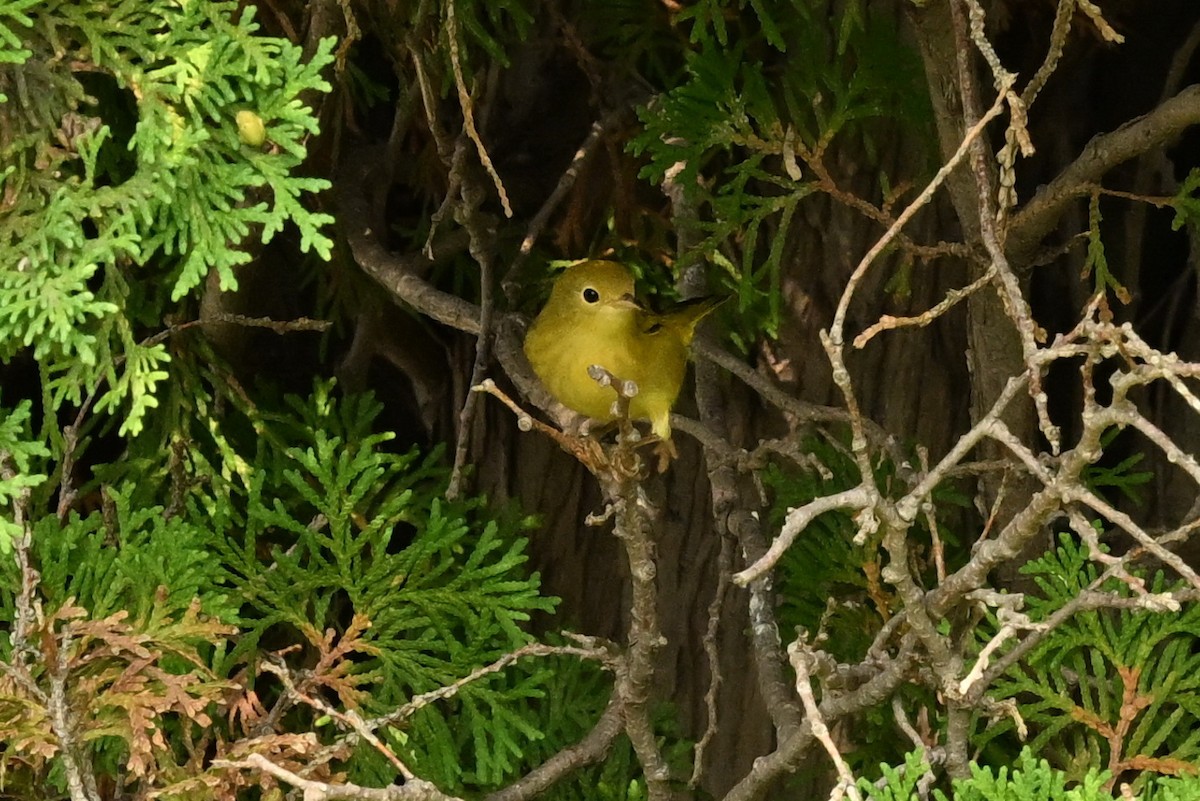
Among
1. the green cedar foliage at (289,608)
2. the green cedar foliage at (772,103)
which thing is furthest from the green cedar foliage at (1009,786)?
the green cedar foliage at (772,103)

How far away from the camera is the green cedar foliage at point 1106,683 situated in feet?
5.16

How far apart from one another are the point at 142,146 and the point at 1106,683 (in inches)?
49.3

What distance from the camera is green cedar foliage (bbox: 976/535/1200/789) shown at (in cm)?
157

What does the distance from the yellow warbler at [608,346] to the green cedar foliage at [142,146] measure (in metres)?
0.71

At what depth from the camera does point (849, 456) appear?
193 centimetres

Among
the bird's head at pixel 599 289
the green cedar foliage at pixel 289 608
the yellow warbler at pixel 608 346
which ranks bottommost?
the green cedar foliage at pixel 289 608

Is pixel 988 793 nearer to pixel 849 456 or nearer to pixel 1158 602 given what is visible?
pixel 1158 602

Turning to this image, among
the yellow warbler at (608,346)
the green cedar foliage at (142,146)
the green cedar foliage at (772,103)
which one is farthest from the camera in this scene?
the yellow warbler at (608,346)

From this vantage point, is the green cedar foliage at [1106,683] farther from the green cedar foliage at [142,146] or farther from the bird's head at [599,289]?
the green cedar foliage at [142,146]

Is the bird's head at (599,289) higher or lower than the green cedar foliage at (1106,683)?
higher

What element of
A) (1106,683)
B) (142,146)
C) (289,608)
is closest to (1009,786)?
(1106,683)

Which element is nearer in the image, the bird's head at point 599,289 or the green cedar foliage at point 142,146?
the green cedar foliage at point 142,146

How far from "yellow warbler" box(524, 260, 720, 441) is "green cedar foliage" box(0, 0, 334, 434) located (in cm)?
71

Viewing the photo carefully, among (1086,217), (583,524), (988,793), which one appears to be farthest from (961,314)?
(988,793)
